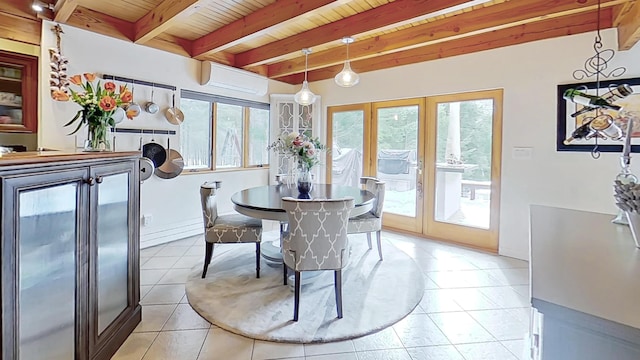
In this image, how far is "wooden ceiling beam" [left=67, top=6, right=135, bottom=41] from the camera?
11.2ft

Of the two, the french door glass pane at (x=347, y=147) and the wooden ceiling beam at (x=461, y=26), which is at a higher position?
the wooden ceiling beam at (x=461, y=26)

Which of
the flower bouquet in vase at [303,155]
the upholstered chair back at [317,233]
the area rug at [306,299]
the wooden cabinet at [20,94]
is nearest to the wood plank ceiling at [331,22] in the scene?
the wooden cabinet at [20,94]

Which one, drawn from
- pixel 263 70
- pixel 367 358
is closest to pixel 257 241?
pixel 367 358

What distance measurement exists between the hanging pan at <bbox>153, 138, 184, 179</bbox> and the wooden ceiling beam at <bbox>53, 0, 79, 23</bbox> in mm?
1610

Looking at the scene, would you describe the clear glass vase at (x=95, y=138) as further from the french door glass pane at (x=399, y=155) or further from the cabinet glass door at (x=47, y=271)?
the french door glass pane at (x=399, y=155)

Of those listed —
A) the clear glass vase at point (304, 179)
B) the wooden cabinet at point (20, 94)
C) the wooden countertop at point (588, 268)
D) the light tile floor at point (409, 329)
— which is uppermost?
the wooden cabinet at point (20, 94)

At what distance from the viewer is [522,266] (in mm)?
3625

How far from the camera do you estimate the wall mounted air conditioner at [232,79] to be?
4.61 m

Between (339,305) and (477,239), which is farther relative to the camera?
(477,239)

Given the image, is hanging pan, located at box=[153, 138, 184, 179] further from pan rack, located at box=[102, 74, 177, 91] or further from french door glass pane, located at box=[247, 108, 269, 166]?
french door glass pane, located at box=[247, 108, 269, 166]

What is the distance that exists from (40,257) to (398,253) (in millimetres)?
3381

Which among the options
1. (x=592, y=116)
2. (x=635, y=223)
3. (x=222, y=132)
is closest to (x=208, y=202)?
(x=222, y=132)

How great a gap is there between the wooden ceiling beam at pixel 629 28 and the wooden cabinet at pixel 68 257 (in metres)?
4.04

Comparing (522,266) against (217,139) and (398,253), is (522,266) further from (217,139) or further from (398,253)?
(217,139)
